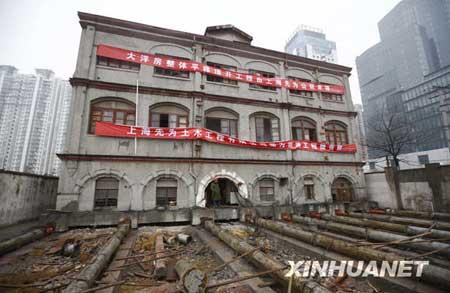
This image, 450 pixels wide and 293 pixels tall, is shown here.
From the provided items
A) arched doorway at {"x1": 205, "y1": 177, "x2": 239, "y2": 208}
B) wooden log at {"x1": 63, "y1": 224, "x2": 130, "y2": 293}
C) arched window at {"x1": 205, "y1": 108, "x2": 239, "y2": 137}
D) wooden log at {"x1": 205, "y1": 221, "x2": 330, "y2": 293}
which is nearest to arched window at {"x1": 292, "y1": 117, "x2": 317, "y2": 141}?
arched window at {"x1": 205, "y1": 108, "x2": 239, "y2": 137}

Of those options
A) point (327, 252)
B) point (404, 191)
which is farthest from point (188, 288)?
point (404, 191)

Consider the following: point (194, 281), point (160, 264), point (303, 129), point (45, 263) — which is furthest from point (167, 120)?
point (303, 129)

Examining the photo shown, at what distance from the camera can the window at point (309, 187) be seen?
15477mm

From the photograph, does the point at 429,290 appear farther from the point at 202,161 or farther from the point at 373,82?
the point at 373,82

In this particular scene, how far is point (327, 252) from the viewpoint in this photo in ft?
22.3

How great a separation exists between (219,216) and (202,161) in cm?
363

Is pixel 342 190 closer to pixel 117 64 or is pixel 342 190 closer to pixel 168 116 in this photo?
pixel 168 116

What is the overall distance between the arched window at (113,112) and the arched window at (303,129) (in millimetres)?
12596

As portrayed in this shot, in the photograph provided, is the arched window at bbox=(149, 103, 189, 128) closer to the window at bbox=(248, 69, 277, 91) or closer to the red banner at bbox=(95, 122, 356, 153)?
the red banner at bbox=(95, 122, 356, 153)

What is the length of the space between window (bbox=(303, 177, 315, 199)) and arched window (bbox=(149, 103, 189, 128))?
404 inches

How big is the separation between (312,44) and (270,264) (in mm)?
114654

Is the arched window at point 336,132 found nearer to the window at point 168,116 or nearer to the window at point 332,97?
the window at point 332,97

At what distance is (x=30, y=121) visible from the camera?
51875 millimetres

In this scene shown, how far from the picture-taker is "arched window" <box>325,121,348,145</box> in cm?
1778
